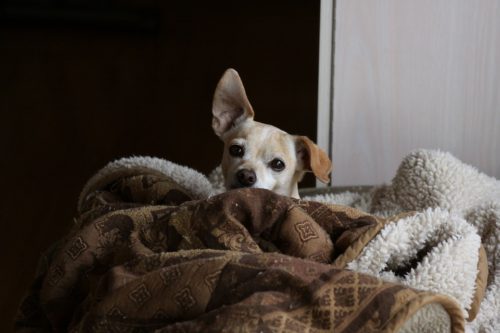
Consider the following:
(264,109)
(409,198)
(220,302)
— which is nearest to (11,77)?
(264,109)

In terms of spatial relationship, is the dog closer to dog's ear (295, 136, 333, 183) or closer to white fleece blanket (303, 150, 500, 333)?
dog's ear (295, 136, 333, 183)

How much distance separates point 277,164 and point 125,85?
216 cm

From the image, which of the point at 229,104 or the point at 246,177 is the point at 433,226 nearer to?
the point at 246,177

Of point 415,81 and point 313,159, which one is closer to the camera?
point 313,159

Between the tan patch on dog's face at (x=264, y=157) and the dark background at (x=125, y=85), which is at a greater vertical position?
the tan patch on dog's face at (x=264, y=157)

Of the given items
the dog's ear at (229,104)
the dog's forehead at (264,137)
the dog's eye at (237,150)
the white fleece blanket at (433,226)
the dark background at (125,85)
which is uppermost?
the dog's ear at (229,104)

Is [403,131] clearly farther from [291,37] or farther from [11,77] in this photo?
[11,77]

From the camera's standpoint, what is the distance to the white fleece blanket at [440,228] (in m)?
0.97

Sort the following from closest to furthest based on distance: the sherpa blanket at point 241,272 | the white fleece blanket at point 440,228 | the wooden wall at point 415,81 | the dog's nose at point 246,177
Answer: the sherpa blanket at point 241,272, the white fleece blanket at point 440,228, the dog's nose at point 246,177, the wooden wall at point 415,81

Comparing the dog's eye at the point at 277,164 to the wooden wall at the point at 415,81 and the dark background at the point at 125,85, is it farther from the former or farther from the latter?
the dark background at the point at 125,85

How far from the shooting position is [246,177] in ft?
4.25

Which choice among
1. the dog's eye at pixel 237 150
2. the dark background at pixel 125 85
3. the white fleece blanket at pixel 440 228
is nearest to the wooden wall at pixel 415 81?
the white fleece blanket at pixel 440 228

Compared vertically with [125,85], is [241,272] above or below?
above

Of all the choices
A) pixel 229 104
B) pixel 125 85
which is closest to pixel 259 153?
pixel 229 104
